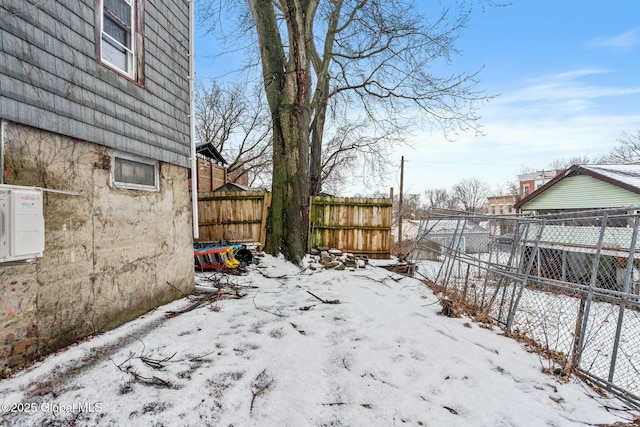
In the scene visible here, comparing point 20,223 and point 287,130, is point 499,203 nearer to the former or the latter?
point 287,130

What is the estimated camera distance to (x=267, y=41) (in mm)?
7055

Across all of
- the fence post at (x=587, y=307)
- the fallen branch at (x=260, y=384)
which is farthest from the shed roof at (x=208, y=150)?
the fence post at (x=587, y=307)

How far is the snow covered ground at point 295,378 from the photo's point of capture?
1.92 metres

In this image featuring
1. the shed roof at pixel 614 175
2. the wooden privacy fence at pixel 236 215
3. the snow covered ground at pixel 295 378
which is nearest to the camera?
the snow covered ground at pixel 295 378

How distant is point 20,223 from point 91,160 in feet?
3.40

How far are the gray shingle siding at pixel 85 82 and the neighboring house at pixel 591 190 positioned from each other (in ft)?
48.1

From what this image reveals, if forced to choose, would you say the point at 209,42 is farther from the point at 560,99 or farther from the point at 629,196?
the point at 560,99

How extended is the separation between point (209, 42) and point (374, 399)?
34.1 feet

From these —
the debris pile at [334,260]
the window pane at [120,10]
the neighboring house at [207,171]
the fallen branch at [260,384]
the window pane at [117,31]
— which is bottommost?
the debris pile at [334,260]

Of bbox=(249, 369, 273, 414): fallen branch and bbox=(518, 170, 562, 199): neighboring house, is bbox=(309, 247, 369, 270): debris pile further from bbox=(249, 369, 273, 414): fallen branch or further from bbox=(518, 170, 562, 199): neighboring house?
bbox=(518, 170, 562, 199): neighboring house

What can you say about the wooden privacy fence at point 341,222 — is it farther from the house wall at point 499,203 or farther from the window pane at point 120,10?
the house wall at point 499,203

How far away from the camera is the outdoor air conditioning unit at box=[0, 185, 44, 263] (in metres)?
2.18

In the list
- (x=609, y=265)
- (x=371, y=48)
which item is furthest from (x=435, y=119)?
(x=609, y=265)

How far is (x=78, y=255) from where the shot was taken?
2.92m
